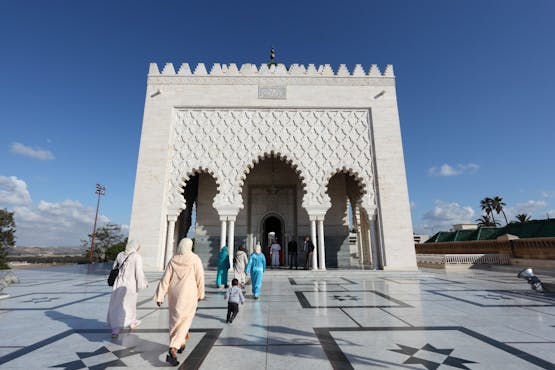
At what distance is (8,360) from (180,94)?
349 inches

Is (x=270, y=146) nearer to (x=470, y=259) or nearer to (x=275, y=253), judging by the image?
(x=275, y=253)

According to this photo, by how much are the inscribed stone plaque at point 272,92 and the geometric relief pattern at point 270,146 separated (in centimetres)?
51

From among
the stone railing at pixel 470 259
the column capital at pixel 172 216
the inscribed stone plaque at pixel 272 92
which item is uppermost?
the inscribed stone plaque at pixel 272 92

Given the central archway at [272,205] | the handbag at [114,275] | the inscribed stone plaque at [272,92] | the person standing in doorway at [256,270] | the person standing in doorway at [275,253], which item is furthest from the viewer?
the central archway at [272,205]

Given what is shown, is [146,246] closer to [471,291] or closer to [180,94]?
[180,94]

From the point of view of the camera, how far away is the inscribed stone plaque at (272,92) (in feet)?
31.7

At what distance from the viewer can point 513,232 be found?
12094 millimetres

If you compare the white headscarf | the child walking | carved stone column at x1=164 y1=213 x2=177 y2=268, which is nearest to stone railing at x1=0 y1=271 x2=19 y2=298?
the child walking

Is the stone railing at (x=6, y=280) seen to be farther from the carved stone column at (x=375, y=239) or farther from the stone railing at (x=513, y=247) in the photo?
the stone railing at (x=513, y=247)

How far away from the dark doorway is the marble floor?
21.9 ft

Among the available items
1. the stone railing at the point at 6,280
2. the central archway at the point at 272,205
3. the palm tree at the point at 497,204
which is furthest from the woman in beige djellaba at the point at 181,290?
the palm tree at the point at 497,204

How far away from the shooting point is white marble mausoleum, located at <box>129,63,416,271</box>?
8750 millimetres

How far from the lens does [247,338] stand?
7.97ft

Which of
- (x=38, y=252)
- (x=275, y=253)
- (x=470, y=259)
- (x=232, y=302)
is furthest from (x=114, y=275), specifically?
(x=38, y=252)
